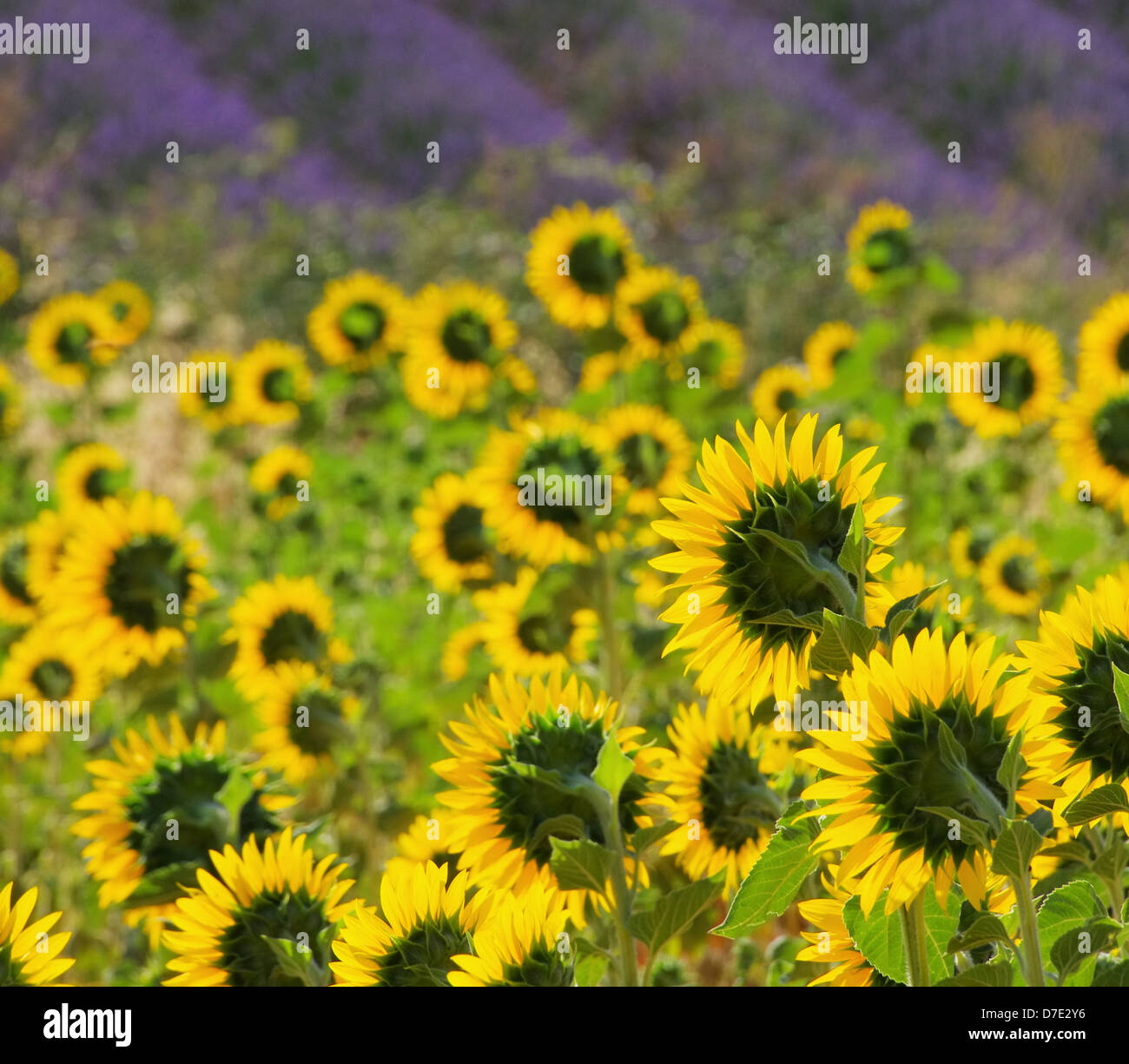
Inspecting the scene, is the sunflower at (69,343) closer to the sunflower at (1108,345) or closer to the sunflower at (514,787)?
the sunflower at (1108,345)

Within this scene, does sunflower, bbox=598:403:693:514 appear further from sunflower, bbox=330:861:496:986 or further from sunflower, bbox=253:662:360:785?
sunflower, bbox=330:861:496:986

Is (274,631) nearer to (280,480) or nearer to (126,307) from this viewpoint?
(280,480)

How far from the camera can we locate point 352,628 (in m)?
2.09

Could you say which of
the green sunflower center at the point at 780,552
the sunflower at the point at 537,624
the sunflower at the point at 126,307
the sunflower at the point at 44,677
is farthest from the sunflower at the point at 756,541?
the sunflower at the point at 126,307

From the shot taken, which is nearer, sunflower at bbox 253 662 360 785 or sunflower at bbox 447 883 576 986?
sunflower at bbox 447 883 576 986

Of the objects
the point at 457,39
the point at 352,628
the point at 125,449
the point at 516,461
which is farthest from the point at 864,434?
the point at 457,39

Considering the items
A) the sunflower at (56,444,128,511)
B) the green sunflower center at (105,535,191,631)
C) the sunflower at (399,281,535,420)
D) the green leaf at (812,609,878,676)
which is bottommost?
the green leaf at (812,609,878,676)

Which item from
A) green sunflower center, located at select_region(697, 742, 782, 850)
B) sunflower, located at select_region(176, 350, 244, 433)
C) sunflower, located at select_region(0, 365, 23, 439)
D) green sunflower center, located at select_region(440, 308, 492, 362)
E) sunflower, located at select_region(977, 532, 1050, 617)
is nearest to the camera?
green sunflower center, located at select_region(697, 742, 782, 850)

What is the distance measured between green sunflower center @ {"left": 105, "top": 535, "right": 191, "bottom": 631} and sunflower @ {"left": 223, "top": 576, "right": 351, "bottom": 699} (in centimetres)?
11

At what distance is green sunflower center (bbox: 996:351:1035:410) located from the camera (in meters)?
1.87

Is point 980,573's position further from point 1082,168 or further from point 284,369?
point 1082,168

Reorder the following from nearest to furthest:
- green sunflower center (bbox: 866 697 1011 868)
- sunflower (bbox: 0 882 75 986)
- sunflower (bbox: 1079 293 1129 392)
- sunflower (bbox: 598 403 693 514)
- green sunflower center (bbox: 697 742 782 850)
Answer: green sunflower center (bbox: 866 697 1011 868) → sunflower (bbox: 0 882 75 986) → green sunflower center (bbox: 697 742 782 850) → sunflower (bbox: 598 403 693 514) → sunflower (bbox: 1079 293 1129 392)

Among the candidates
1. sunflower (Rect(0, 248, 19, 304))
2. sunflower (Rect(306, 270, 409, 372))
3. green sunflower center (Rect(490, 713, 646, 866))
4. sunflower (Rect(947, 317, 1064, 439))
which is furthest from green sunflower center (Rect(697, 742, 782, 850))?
sunflower (Rect(0, 248, 19, 304))

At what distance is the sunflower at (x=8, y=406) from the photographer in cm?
230
